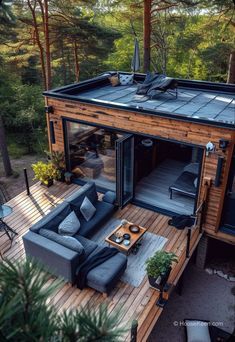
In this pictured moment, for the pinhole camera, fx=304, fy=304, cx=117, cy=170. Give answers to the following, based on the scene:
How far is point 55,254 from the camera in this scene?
19.8ft

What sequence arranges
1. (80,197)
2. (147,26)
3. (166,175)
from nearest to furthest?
(80,197)
(166,175)
(147,26)

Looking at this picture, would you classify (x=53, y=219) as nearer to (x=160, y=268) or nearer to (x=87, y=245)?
(x=87, y=245)

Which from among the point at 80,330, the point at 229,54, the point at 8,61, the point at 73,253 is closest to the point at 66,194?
the point at 73,253

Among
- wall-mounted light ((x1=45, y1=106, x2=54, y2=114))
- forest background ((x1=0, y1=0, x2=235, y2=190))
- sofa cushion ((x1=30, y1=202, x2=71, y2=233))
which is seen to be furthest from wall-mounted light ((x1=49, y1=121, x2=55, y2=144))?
forest background ((x1=0, y1=0, x2=235, y2=190))

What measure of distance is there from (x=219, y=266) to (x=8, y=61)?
14.6 meters

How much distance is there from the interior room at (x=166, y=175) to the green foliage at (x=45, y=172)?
2.64m

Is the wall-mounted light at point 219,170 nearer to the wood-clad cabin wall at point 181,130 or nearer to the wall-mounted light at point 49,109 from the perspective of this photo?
the wood-clad cabin wall at point 181,130

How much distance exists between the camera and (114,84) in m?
11.0

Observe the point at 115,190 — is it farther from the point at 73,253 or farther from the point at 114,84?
the point at 114,84

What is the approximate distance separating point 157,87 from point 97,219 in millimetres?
4371

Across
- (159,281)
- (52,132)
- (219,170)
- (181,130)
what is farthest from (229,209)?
(52,132)

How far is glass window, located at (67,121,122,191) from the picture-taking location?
902cm

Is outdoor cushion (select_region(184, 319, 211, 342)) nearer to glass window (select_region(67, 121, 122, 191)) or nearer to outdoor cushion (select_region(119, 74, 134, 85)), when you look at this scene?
glass window (select_region(67, 121, 122, 191))

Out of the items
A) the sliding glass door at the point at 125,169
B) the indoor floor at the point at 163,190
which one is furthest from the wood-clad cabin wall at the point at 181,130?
the indoor floor at the point at 163,190
